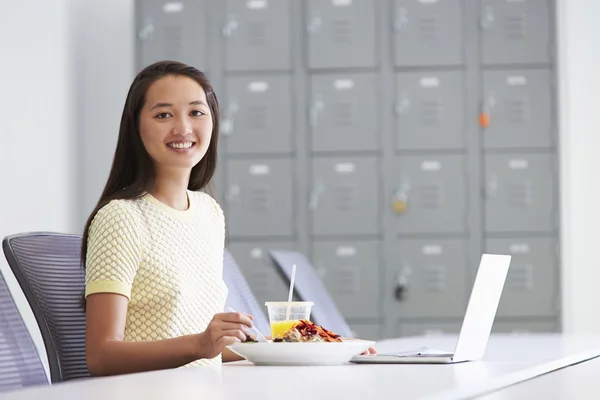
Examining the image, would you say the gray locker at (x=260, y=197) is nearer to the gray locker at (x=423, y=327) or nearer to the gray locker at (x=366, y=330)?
the gray locker at (x=366, y=330)

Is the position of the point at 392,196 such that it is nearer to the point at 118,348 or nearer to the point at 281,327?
the point at 281,327

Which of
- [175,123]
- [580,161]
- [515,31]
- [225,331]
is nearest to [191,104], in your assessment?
[175,123]

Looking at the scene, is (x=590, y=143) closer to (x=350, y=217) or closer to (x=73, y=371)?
(x=350, y=217)

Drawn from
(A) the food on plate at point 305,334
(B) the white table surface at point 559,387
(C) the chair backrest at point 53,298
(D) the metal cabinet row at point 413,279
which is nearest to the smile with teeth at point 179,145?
(C) the chair backrest at point 53,298

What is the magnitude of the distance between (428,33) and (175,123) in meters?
3.54

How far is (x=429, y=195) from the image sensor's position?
520cm

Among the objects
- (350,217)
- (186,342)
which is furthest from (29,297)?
(350,217)

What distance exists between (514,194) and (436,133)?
488 mm

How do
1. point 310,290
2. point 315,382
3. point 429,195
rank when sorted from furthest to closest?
point 429,195
point 310,290
point 315,382

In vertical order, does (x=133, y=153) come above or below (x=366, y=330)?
above

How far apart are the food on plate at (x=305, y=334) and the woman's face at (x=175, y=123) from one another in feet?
1.27

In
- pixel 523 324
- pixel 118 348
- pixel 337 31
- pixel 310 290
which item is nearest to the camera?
pixel 118 348

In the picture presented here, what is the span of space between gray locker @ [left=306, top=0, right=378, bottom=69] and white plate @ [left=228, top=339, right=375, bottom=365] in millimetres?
3748

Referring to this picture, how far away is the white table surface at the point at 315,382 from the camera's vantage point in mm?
1137
